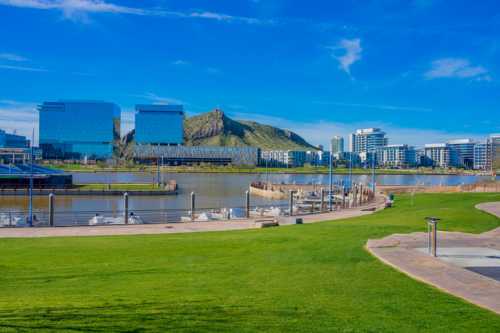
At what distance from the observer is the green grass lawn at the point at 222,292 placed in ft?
20.6

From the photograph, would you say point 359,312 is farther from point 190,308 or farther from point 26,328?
point 26,328

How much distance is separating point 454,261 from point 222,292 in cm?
661

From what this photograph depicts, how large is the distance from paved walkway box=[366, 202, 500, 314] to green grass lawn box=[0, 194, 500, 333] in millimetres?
467

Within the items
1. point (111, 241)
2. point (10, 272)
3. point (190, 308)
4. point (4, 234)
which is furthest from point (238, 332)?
point (4, 234)

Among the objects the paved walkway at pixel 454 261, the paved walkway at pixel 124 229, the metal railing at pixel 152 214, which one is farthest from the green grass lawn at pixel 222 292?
the metal railing at pixel 152 214

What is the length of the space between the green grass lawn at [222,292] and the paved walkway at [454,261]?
0.47 meters

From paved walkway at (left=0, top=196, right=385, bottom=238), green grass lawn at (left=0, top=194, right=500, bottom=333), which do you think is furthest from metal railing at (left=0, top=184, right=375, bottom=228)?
green grass lawn at (left=0, top=194, right=500, bottom=333)

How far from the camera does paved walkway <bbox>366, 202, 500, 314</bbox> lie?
841 cm

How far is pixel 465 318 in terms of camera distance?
6727 millimetres

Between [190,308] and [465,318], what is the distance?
4.20 metres

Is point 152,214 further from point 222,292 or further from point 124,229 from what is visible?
point 222,292

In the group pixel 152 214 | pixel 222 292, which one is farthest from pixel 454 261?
pixel 152 214

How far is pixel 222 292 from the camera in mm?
8250

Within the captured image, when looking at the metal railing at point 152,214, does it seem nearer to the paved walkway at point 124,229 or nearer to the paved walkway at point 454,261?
the paved walkway at point 124,229
